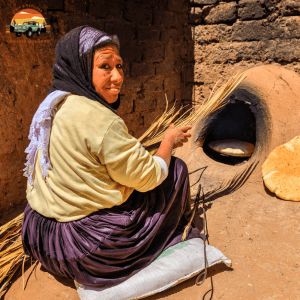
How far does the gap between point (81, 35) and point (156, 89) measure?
2.31 m

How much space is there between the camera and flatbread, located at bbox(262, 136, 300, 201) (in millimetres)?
2672

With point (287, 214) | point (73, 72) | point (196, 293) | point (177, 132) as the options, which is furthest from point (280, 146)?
point (73, 72)

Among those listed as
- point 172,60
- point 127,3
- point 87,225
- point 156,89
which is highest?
point 127,3

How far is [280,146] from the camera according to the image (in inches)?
116

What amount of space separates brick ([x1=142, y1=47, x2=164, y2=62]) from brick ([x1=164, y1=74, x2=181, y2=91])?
314 mm

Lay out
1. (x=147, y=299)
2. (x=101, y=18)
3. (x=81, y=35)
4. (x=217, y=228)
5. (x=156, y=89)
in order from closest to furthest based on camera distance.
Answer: (x=81, y=35) < (x=147, y=299) < (x=217, y=228) < (x=101, y=18) < (x=156, y=89)

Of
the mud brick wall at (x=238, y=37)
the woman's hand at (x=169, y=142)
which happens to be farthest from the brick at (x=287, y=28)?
the woman's hand at (x=169, y=142)

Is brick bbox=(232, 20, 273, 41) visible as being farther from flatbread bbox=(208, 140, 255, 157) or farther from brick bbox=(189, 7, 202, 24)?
flatbread bbox=(208, 140, 255, 157)

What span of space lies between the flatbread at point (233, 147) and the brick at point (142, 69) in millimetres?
1130

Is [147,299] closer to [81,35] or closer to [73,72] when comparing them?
[73,72]

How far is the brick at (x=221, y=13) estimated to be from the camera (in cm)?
369

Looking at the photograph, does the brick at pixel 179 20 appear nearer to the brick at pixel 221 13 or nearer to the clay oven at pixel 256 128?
the brick at pixel 221 13

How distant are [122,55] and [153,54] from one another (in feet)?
1.59

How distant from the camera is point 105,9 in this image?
125 inches
